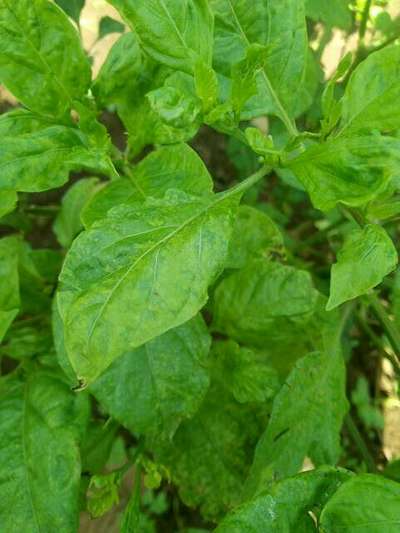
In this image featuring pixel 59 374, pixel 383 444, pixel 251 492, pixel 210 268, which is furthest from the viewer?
pixel 383 444

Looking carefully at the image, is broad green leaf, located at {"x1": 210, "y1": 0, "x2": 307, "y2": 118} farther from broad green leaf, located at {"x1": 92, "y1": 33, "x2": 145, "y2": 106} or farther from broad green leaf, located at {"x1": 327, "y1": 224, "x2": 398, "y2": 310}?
broad green leaf, located at {"x1": 327, "y1": 224, "x2": 398, "y2": 310}

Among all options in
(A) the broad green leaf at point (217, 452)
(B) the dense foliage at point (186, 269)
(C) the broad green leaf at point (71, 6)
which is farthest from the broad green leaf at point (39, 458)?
(C) the broad green leaf at point (71, 6)

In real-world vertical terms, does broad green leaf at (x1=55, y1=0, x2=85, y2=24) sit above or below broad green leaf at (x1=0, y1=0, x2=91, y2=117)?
above

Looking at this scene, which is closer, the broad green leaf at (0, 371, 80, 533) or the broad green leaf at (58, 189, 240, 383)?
the broad green leaf at (58, 189, 240, 383)

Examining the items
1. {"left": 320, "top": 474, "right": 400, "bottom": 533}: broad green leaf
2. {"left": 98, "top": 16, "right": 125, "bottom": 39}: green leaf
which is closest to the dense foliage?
{"left": 320, "top": 474, "right": 400, "bottom": 533}: broad green leaf

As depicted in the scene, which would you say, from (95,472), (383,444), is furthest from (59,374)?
(383,444)

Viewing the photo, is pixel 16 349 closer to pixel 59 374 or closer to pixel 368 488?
pixel 59 374

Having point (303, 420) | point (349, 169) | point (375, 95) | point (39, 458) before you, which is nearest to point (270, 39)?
point (375, 95)

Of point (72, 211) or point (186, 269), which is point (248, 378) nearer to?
point (186, 269)
